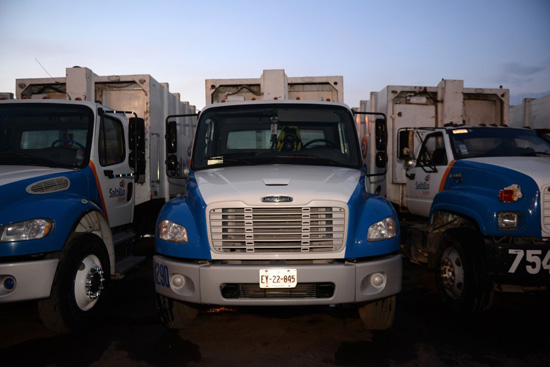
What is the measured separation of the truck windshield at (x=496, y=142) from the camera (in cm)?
598

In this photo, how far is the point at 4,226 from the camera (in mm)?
3820

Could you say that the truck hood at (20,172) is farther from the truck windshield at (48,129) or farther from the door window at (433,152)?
the door window at (433,152)

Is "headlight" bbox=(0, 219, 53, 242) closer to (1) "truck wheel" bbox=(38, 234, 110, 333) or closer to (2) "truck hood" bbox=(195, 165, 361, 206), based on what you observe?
(1) "truck wheel" bbox=(38, 234, 110, 333)

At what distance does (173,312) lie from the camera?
14.1 ft

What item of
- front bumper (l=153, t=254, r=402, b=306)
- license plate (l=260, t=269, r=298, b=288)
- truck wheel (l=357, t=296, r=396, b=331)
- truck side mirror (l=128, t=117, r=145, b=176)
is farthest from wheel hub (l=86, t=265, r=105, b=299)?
truck wheel (l=357, t=296, r=396, b=331)

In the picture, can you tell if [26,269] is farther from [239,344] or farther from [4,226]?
[239,344]

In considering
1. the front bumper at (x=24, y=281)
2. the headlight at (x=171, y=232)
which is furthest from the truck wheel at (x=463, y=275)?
the front bumper at (x=24, y=281)

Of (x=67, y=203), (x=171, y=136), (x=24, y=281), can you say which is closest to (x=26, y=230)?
(x=24, y=281)

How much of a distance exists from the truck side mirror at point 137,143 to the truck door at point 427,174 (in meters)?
3.80

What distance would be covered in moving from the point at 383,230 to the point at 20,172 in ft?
11.5

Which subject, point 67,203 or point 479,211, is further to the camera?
point 479,211

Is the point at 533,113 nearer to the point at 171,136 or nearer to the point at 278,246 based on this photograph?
the point at 171,136

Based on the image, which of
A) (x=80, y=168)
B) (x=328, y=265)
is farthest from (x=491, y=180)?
(x=80, y=168)

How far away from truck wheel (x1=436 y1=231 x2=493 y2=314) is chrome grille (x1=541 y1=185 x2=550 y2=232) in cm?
61
